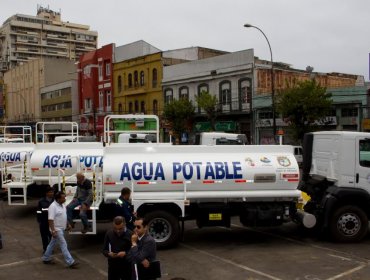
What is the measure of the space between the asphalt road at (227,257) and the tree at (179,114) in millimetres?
33097

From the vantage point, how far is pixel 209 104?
42.5m

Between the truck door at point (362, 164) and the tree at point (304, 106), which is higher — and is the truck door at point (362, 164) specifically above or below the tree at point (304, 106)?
below

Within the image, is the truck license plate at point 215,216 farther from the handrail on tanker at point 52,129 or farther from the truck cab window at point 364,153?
the handrail on tanker at point 52,129

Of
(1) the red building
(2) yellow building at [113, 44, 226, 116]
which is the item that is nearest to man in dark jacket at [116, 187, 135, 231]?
(2) yellow building at [113, 44, 226, 116]

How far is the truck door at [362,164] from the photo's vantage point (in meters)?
10.6

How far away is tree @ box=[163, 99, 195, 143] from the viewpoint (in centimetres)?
4541

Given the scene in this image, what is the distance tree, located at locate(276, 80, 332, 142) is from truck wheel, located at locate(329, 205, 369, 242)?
937 inches

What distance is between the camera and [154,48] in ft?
200

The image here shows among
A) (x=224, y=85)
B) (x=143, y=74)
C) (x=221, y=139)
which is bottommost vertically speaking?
(x=221, y=139)

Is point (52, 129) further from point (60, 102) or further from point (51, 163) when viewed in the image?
point (51, 163)

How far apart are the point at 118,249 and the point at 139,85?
167ft

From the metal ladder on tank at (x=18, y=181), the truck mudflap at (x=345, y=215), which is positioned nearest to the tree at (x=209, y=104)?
the metal ladder on tank at (x=18, y=181)

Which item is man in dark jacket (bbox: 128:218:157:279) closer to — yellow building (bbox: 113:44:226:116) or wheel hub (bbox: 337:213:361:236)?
wheel hub (bbox: 337:213:361:236)

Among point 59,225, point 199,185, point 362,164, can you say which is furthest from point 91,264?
point 362,164
